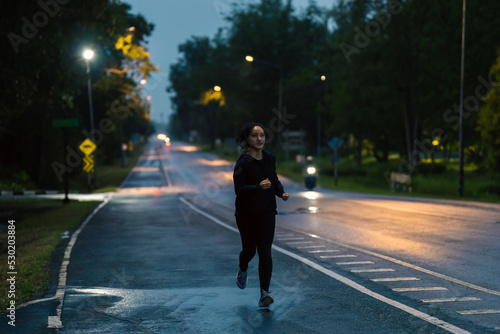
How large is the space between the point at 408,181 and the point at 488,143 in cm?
605

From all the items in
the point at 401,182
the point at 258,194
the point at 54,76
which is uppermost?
the point at 54,76

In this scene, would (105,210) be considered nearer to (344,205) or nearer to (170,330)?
(344,205)

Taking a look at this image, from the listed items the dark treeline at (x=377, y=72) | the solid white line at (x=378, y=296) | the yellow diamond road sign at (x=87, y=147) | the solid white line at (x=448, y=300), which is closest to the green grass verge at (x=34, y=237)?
the solid white line at (x=378, y=296)

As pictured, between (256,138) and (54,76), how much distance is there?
15.0 meters

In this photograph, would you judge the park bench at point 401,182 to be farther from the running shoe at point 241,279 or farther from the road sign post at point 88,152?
the running shoe at point 241,279

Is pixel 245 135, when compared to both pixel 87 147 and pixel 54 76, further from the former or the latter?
pixel 87 147

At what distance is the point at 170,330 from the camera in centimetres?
627

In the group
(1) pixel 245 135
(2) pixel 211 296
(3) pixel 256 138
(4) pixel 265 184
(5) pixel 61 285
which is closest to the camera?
(4) pixel 265 184

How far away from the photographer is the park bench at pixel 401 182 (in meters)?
37.3

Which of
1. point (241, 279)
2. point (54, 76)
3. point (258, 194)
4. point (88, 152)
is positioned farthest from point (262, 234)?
point (88, 152)

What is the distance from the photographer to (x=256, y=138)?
709cm

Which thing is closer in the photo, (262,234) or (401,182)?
(262,234)

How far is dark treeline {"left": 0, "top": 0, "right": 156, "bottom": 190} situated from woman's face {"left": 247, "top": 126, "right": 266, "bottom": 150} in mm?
13492

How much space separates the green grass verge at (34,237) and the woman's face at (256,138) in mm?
3342
